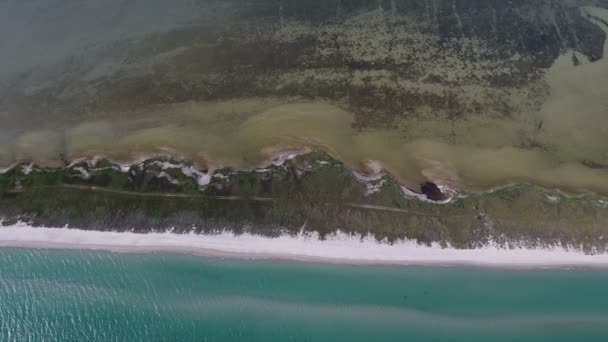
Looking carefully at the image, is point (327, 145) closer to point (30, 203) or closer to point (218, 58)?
point (218, 58)

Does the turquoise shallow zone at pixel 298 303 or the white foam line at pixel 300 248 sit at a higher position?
the white foam line at pixel 300 248

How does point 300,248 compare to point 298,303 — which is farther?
point 300,248

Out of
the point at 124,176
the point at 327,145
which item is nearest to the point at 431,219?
the point at 327,145

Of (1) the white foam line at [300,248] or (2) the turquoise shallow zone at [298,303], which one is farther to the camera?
(1) the white foam line at [300,248]

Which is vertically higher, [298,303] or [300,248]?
[300,248]

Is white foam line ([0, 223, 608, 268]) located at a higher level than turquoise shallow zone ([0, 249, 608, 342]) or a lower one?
higher

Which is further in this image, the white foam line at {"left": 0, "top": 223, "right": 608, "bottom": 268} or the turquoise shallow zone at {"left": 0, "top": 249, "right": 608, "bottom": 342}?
the white foam line at {"left": 0, "top": 223, "right": 608, "bottom": 268}
